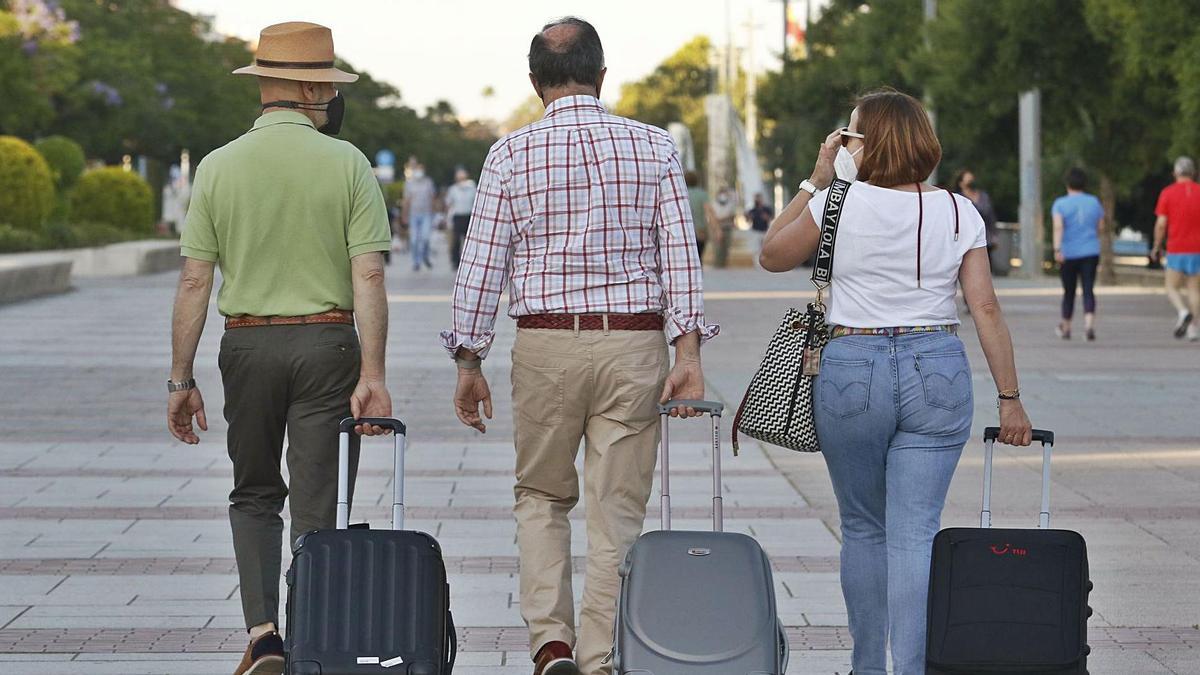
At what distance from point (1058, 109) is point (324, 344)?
25497 mm

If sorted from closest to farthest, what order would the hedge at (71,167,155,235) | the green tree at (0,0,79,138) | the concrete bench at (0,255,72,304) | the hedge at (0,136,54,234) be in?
the concrete bench at (0,255,72,304) → the hedge at (0,136,54,234) → the green tree at (0,0,79,138) → the hedge at (71,167,155,235)

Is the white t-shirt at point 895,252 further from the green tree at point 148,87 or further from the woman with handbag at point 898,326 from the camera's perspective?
the green tree at point 148,87

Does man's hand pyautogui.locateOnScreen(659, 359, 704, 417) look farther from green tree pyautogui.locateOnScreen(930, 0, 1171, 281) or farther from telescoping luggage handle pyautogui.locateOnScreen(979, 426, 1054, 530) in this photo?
green tree pyautogui.locateOnScreen(930, 0, 1171, 281)

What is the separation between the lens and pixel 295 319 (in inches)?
199

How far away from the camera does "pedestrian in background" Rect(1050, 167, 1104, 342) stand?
17953 millimetres

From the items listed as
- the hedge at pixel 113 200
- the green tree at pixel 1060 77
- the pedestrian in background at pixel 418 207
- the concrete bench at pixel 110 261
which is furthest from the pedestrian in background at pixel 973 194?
the hedge at pixel 113 200

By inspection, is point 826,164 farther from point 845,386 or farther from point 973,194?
point 973,194

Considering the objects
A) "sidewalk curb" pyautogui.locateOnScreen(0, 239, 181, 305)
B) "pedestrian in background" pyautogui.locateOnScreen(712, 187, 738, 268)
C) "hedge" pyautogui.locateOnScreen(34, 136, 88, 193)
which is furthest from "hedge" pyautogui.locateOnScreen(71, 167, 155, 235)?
"pedestrian in background" pyautogui.locateOnScreen(712, 187, 738, 268)

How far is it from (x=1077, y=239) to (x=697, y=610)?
14371 millimetres

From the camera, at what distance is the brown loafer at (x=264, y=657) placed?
511 cm

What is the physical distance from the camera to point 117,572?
7156 mm

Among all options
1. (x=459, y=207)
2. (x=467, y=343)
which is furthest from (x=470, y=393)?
(x=459, y=207)

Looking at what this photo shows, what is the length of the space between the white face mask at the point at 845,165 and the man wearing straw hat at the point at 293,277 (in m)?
1.16

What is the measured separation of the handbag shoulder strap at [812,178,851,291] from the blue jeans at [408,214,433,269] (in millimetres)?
27573
